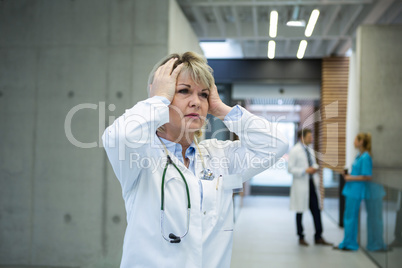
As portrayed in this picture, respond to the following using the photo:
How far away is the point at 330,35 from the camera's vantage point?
6.30 meters

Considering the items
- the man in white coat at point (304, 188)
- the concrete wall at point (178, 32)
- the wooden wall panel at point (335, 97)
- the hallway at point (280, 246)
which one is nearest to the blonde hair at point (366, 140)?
the man in white coat at point (304, 188)

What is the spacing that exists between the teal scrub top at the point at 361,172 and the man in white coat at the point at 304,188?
605 mm

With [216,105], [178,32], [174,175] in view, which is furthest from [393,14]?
[174,175]

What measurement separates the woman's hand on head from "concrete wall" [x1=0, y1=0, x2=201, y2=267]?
9.76ft

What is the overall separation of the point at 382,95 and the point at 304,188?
175 centimetres

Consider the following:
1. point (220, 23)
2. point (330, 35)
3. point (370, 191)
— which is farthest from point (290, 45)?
point (370, 191)

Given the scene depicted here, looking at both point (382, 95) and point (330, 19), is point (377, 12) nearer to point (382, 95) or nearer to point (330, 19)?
point (330, 19)

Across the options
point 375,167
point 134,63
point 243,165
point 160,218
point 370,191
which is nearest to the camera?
point 160,218

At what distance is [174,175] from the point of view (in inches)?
52.0

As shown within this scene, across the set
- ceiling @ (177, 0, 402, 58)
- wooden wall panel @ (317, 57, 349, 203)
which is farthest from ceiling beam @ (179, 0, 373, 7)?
wooden wall panel @ (317, 57, 349, 203)

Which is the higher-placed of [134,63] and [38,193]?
[134,63]

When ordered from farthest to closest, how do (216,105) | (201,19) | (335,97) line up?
(335,97), (201,19), (216,105)

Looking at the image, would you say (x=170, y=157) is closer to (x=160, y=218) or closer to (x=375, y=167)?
(x=160, y=218)

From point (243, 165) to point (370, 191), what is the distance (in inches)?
148
